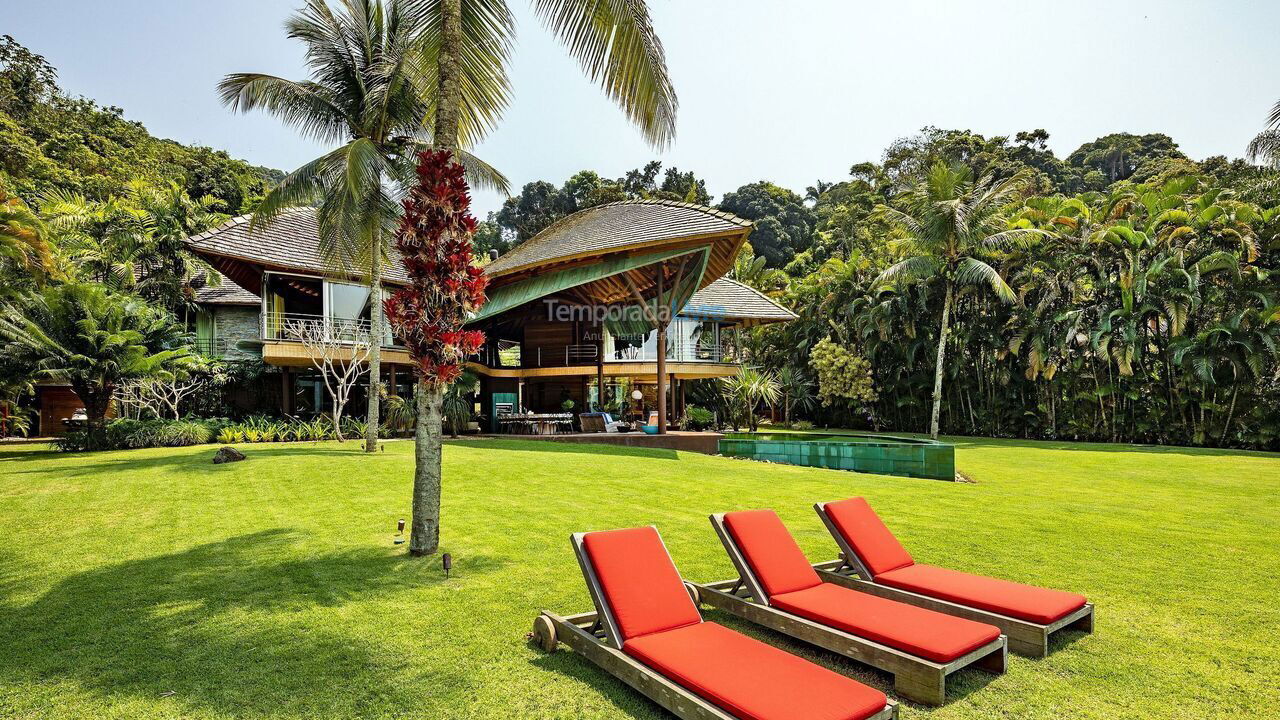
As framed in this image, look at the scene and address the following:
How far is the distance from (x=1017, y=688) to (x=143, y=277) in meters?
28.6

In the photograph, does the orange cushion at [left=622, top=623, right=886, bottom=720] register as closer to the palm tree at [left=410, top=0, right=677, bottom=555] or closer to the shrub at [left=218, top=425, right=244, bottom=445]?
the palm tree at [left=410, top=0, right=677, bottom=555]

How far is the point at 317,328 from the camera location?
19.2m

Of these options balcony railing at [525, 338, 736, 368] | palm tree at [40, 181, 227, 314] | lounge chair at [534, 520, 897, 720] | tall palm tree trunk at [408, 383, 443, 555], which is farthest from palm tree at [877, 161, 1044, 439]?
palm tree at [40, 181, 227, 314]

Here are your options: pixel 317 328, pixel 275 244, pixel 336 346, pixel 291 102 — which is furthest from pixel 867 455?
pixel 275 244

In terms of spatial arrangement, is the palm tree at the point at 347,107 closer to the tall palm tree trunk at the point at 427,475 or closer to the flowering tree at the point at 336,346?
the flowering tree at the point at 336,346

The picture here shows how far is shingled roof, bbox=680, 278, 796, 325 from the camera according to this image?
23859 millimetres

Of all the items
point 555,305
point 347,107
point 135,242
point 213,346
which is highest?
point 347,107

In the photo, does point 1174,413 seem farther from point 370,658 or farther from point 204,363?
point 204,363

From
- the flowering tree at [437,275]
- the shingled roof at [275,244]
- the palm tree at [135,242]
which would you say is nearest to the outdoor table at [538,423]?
the shingled roof at [275,244]

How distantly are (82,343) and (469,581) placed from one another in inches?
550

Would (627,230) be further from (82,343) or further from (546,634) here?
(546,634)

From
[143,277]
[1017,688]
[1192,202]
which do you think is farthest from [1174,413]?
[143,277]

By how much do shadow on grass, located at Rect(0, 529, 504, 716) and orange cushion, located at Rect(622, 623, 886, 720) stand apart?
1.30 m

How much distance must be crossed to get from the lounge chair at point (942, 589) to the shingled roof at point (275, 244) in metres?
14.4
